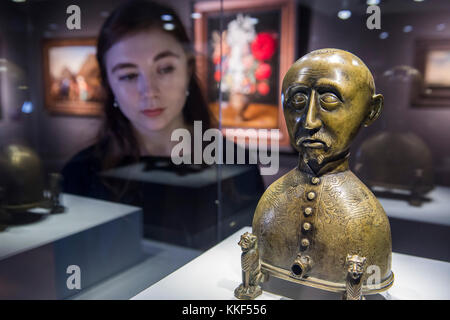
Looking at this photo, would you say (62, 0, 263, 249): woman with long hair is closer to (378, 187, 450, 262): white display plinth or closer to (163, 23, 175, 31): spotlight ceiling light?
(163, 23, 175, 31): spotlight ceiling light

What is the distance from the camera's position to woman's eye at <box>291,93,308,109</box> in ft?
5.05

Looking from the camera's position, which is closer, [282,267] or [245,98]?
[282,267]

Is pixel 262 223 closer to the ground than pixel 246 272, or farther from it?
farther from it

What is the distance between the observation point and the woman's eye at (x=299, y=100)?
1.54 m

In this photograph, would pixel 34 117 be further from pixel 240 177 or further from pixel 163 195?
pixel 240 177

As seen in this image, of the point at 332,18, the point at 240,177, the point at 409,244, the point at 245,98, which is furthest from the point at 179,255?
the point at 332,18

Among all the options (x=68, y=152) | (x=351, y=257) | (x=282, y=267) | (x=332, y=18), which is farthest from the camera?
(x=68, y=152)

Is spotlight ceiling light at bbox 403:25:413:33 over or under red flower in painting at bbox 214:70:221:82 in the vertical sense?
over

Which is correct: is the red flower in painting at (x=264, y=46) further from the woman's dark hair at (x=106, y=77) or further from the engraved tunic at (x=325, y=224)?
the engraved tunic at (x=325, y=224)

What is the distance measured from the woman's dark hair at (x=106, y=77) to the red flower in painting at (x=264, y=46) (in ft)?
1.50

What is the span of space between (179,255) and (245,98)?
1.30 meters

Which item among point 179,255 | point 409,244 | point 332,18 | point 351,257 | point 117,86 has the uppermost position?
point 332,18

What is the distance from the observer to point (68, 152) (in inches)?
105

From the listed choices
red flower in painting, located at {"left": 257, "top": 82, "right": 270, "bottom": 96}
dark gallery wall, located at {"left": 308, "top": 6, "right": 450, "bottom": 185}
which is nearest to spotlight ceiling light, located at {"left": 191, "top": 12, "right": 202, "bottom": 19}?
red flower in painting, located at {"left": 257, "top": 82, "right": 270, "bottom": 96}
